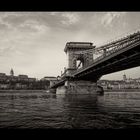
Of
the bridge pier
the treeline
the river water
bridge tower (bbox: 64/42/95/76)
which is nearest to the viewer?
the river water

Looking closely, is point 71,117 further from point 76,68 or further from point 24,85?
point 24,85

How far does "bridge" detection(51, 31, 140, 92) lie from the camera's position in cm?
2567

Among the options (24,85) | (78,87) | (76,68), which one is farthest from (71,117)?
(24,85)

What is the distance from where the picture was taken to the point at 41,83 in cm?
15450

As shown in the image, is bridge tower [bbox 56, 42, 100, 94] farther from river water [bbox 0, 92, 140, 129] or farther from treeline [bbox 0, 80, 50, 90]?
treeline [bbox 0, 80, 50, 90]

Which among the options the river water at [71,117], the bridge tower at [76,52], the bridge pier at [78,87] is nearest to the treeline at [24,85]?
the bridge tower at [76,52]

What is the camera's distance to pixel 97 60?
34875 mm

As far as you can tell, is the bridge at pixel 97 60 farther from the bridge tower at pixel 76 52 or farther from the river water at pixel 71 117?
the river water at pixel 71 117

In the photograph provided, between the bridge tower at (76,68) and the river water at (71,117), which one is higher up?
the bridge tower at (76,68)

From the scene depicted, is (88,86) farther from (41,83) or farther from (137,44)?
(41,83)

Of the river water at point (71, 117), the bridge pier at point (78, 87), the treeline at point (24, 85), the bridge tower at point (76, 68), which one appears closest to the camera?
the river water at point (71, 117)

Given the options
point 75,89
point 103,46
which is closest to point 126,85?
point 75,89

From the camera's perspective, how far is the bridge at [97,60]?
84.2ft

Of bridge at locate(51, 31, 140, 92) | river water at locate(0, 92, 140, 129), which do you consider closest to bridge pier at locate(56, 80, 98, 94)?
bridge at locate(51, 31, 140, 92)
